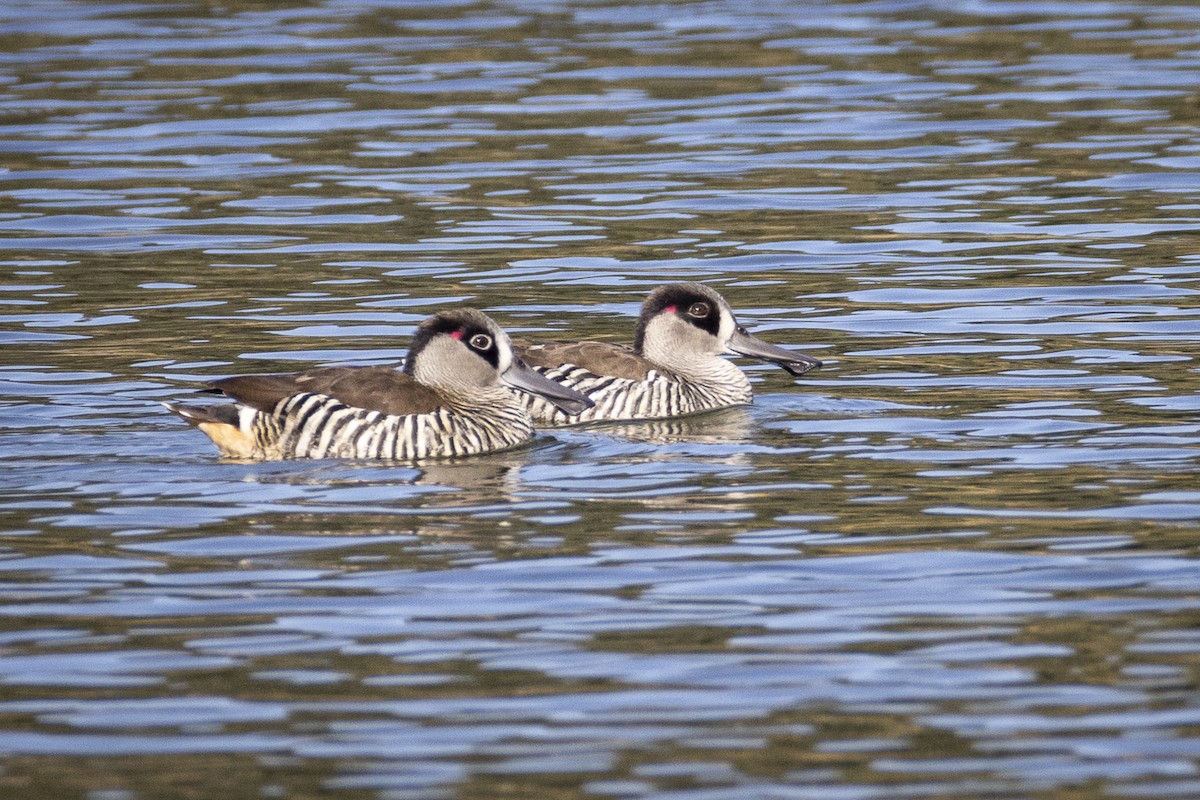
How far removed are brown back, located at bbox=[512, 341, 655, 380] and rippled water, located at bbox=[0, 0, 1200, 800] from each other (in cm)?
44

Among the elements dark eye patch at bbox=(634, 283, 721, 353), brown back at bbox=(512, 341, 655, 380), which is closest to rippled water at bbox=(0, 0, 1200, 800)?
brown back at bbox=(512, 341, 655, 380)

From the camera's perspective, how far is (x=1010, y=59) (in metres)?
23.9

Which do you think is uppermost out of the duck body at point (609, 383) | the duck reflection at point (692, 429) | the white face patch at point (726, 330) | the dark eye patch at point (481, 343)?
the dark eye patch at point (481, 343)

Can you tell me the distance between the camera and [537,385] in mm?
11641

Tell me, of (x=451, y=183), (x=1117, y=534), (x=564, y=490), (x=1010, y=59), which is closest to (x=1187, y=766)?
(x=1117, y=534)

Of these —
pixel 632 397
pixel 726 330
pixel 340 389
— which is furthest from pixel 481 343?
pixel 726 330

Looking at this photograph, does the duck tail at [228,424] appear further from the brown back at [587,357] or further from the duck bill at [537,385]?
the brown back at [587,357]

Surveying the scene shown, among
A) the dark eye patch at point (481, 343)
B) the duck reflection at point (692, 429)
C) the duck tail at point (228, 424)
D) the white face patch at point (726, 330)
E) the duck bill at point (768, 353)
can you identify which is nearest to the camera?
the duck tail at point (228, 424)

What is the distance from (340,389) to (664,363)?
8.33 ft

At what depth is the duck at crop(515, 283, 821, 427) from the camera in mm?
12180

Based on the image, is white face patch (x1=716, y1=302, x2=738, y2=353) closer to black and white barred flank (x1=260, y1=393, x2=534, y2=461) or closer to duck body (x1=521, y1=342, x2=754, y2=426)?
duck body (x1=521, y1=342, x2=754, y2=426)

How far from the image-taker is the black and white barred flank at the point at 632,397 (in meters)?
12.2

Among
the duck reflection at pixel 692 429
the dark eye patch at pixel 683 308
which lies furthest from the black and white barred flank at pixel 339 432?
the dark eye patch at pixel 683 308

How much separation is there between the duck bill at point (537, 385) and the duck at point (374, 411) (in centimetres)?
18
